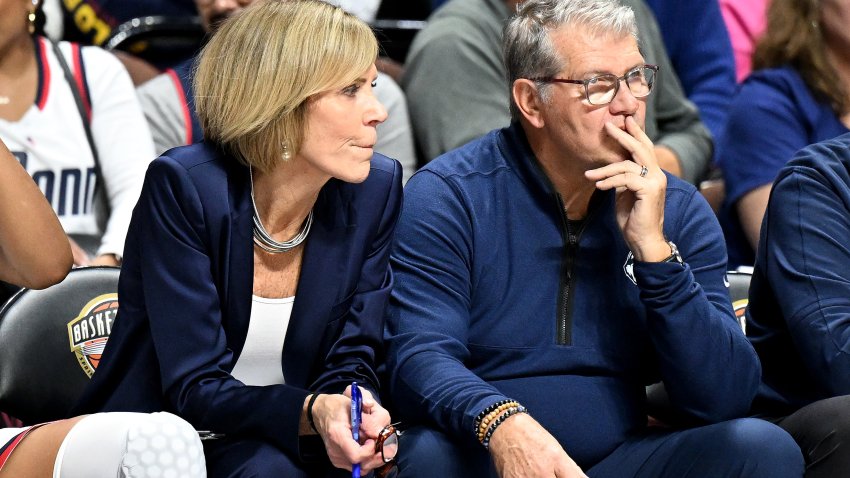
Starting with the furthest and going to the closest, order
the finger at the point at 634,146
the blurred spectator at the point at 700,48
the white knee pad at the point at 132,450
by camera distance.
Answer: the blurred spectator at the point at 700,48 → the finger at the point at 634,146 → the white knee pad at the point at 132,450

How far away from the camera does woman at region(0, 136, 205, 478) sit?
2195 millimetres

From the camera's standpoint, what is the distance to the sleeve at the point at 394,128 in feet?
12.9

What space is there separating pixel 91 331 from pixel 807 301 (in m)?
1.57

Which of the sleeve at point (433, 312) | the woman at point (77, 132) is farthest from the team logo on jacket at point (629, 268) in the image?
the woman at point (77, 132)

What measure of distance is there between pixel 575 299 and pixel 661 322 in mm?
227

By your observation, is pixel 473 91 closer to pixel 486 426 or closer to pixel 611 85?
pixel 611 85

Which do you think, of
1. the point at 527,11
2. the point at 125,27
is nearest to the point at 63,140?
the point at 125,27

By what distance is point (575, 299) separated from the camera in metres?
2.76

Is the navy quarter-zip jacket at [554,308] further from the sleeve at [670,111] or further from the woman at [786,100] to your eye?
the sleeve at [670,111]

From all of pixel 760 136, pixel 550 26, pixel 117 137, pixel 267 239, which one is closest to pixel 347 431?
pixel 267 239

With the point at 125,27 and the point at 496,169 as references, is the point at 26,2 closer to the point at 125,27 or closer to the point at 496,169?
the point at 125,27

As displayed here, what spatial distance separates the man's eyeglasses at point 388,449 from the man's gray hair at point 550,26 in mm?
862

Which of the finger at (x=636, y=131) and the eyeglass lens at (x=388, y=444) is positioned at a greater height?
the finger at (x=636, y=131)

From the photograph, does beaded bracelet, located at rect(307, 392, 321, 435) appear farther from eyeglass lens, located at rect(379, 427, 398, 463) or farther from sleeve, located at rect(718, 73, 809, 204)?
sleeve, located at rect(718, 73, 809, 204)
